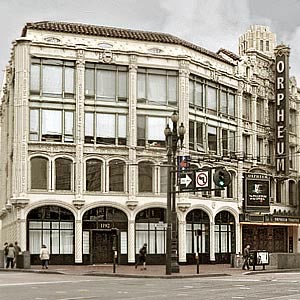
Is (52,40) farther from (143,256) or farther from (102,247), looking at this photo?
(143,256)

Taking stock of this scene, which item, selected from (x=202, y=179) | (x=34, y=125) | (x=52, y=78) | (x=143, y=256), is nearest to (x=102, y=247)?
(x=143, y=256)

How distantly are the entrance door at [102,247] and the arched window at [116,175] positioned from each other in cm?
312

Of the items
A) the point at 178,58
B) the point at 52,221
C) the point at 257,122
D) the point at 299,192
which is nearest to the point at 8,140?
the point at 52,221

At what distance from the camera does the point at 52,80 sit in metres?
54.7

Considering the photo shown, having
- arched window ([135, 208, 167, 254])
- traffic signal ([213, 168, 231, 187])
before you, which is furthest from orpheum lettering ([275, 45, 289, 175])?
traffic signal ([213, 168, 231, 187])

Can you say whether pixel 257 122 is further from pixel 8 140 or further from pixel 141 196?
A: pixel 8 140

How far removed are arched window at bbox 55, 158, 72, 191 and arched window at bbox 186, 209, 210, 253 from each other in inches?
369

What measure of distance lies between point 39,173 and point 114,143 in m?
5.69

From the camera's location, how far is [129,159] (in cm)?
5597

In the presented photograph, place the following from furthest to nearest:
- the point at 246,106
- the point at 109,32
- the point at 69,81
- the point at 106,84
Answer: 1. the point at 246,106
2. the point at 109,32
3. the point at 106,84
4. the point at 69,81

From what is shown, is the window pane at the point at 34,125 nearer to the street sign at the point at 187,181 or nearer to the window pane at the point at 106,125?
the window pane at the point at 106,125

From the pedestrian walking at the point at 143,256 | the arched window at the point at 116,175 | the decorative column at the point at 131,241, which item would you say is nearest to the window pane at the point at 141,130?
the arched window at the point at 116,175

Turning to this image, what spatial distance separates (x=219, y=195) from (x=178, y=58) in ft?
36.2

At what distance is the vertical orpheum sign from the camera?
66.1 metres
